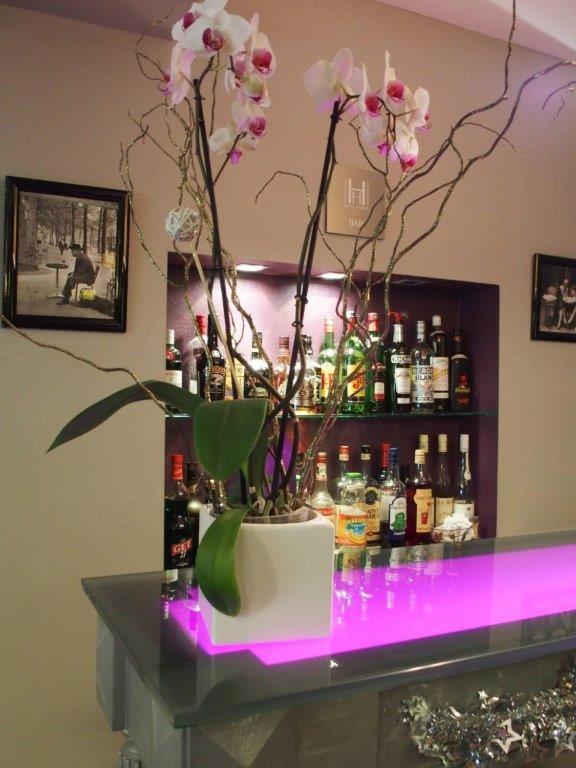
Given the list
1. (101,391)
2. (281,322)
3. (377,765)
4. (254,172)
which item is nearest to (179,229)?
(377,765)

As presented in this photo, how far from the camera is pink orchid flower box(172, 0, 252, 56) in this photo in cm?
72

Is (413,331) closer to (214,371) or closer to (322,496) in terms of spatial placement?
(322,496)

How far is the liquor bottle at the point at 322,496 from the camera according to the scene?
90.3 inches

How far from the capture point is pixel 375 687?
752 mm

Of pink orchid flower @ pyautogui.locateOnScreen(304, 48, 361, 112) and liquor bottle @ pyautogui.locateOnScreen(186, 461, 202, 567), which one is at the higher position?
pink orchid flower @ pyautogui.locateOnScreen(304, 48, 361, 112)

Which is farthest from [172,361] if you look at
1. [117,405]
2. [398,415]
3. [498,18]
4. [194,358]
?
[498,18]

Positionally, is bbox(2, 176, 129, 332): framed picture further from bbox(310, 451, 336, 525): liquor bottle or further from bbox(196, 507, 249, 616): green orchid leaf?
bbox(196, 507, 249, 616): green orchid leaf

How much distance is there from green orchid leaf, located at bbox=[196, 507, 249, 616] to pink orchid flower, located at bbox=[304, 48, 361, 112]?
50 cm

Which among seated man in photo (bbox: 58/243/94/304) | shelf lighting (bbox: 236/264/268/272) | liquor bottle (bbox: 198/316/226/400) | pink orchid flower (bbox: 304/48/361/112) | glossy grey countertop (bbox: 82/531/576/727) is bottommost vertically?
glossy grey countertop (bbox: 82/531/576/727)

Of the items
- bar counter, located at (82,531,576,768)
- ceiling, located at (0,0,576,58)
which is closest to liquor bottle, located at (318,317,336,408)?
ceiling, located at (0,0,576,58)

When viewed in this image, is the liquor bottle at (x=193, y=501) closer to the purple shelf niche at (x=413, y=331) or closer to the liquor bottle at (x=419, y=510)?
the purple shelf niche at (x=413, y=331)

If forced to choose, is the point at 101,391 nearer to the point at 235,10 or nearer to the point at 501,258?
the point at 235,10

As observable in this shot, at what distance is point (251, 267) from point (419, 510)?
3.38 ft

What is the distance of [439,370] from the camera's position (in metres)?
2.57
